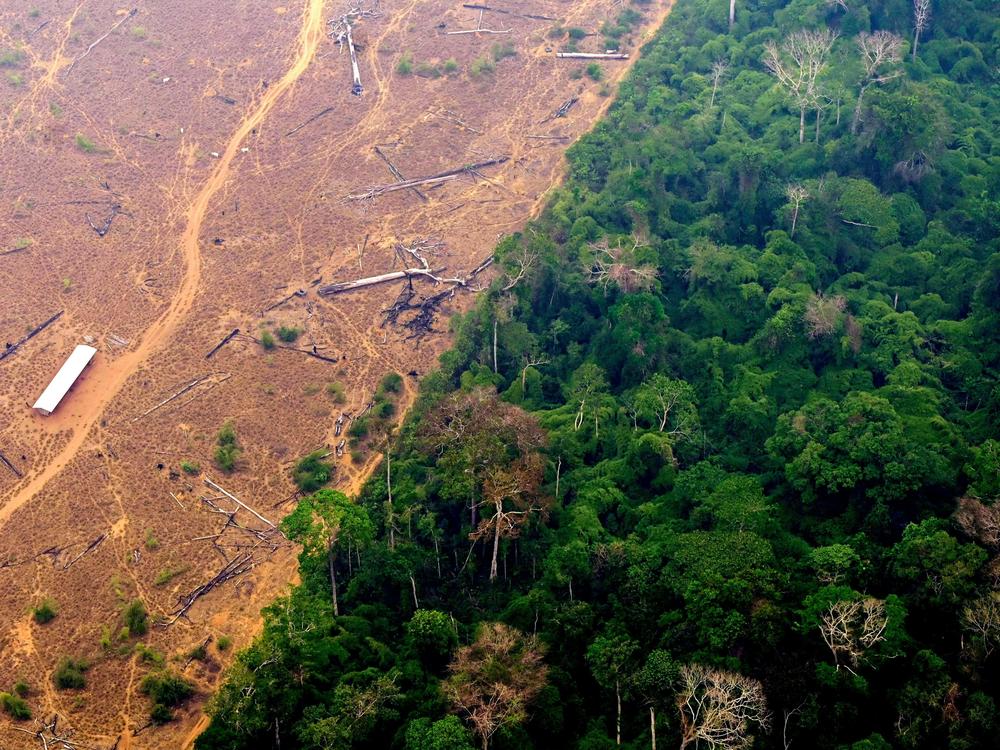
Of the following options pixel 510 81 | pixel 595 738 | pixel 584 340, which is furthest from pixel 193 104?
pixel 595 738

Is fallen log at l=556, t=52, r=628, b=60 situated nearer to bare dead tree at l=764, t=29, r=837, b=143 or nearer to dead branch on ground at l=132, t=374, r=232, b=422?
bare dead tree at l=764, t=29, r=837, b=143

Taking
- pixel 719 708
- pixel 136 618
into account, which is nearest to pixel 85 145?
pixel 136 618

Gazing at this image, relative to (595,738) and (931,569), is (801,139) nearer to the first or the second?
(931,569)

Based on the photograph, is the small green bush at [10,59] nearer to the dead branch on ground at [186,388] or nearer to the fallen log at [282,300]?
the fallen log at [282,300]

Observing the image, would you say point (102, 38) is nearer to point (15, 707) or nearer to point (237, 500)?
point (237, 500)

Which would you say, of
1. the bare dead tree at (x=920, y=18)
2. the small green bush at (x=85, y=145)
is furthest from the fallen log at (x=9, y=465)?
the bare dead tree at (x=920, y=18)

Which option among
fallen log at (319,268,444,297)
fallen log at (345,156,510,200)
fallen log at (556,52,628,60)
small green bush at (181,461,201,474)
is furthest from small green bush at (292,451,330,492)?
fallen log at (556,52,628,60)
